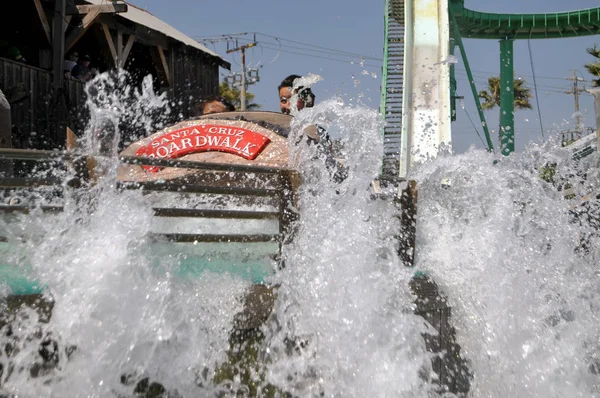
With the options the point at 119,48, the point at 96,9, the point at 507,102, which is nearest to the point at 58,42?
the point at 96,9

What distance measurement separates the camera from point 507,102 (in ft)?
57.4

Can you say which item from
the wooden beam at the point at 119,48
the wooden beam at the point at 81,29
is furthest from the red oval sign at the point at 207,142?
the wooden beam at the point at 119,48

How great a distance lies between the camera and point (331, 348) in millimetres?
3117

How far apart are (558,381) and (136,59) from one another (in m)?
12.0

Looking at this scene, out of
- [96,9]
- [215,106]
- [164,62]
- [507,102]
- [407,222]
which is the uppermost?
[96,9]

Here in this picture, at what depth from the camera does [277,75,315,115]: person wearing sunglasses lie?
516 centimetres

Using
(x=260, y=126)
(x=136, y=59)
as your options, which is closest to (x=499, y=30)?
(x=136, y=59)

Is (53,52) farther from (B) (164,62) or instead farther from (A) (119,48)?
(B) (164,62)

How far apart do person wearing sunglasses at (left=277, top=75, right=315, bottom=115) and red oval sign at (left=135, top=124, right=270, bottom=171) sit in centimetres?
87

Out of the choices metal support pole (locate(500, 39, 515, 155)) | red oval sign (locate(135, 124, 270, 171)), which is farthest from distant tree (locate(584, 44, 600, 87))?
red oval sign (locate(135, 124, 270, 171))

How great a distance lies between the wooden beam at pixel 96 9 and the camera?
10.5m

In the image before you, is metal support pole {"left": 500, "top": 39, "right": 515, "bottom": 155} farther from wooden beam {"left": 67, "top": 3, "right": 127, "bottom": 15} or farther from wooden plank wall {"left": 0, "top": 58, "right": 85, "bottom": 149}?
wooden plank wall {"left": 0, "top": 58, "right": 85, "bottom": 149}

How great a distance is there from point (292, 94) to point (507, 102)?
13.4 m

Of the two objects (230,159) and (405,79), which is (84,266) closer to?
(230,159)
